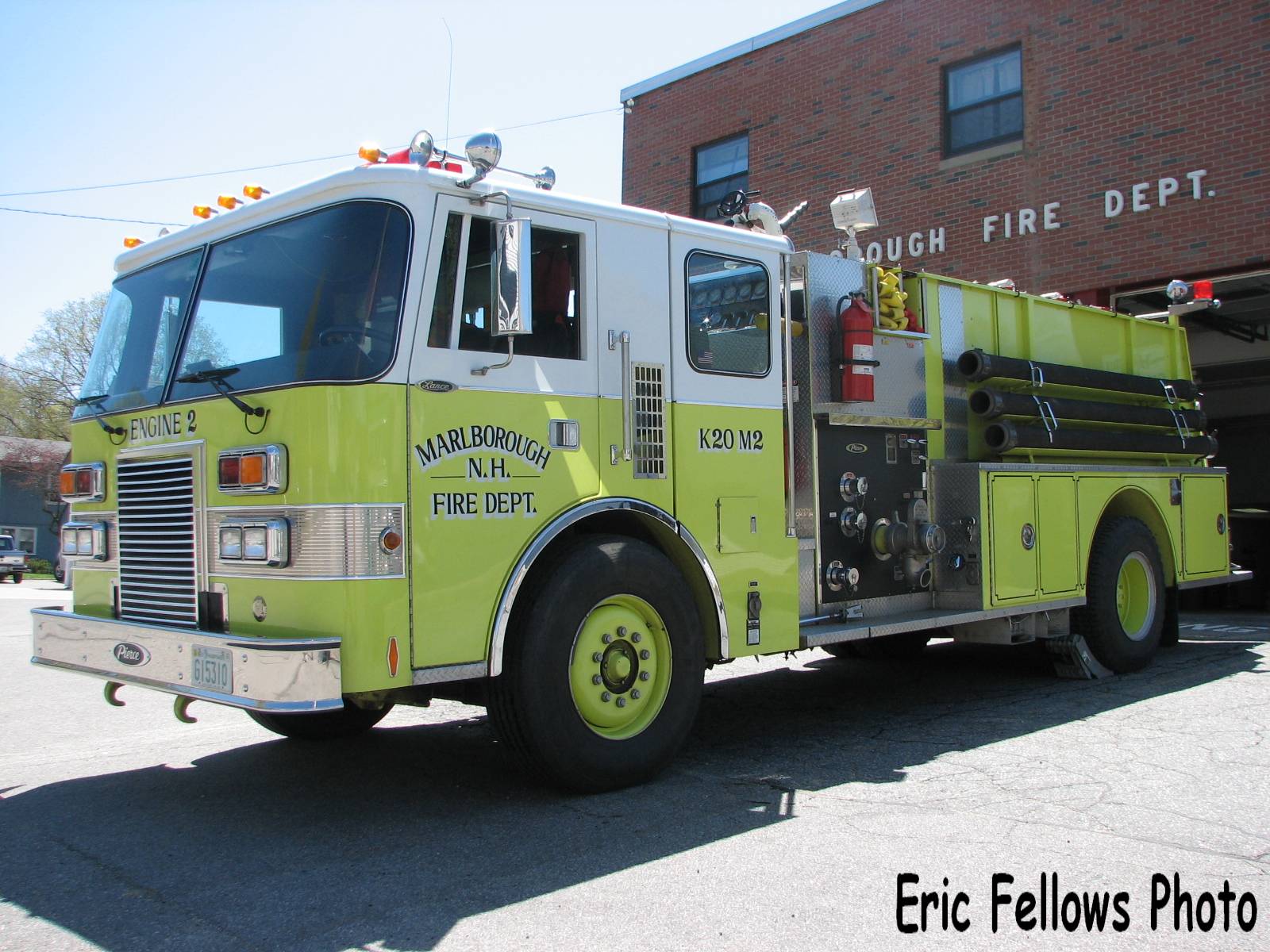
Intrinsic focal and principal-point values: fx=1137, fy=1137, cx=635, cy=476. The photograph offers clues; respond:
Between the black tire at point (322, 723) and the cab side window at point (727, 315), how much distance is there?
2.65 m

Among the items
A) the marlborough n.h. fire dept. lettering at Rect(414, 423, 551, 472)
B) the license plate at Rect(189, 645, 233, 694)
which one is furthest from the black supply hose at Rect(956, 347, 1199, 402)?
the license plate at Rect(189, 645, 233, 694)

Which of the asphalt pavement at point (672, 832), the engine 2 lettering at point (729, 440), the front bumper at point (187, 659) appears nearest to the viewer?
the asphalt pavement at point (672, 832)

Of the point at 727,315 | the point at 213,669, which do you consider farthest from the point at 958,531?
the point at 213,669

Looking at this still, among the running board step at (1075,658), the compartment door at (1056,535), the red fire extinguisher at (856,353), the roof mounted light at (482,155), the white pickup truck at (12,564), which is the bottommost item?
the white pickup truck at (12,564)

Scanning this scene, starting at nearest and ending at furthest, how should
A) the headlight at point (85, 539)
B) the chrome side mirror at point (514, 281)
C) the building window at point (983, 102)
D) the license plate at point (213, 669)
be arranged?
the license plate at point (213, 669), the chrome side mirror at point (514, 281), the headlight at point (85, 539), the building window at point (983, 102)

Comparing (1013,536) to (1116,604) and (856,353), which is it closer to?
(1116,604)

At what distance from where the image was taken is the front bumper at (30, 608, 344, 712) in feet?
13.9

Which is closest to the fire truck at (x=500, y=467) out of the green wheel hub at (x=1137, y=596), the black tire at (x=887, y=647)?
the green wheel hub at (x=1137, y=596)

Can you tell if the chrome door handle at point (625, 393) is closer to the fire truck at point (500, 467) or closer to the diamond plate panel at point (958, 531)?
the fire truck at point (500, 467)

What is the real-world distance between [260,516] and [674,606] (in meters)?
1.97

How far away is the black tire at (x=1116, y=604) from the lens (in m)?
8.29

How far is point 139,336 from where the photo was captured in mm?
5738

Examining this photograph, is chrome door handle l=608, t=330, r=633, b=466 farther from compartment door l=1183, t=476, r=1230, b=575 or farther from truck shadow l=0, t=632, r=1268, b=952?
compartment door l=1183, t=476, r=1230, b=575

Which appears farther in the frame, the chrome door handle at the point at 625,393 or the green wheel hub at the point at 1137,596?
the green wheel hub at the point at 1137,596
